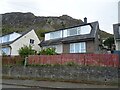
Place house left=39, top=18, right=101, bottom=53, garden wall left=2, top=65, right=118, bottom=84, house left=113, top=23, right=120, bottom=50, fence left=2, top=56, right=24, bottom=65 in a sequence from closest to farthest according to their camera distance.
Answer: garden wall left=2, top=65, right=118, bottom=84 < fence left=2, top=56, right=24, bottom=65 < house left=113, top=23, right=120, bottom=50 < house left=39, top=18, right=101, bottom=53

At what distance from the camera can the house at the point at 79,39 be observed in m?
35.8

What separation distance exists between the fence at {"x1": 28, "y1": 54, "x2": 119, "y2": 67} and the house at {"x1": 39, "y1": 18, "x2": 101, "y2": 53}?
10.6 metres

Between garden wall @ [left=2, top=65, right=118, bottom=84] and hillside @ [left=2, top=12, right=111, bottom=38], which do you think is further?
hillside @ [left=2, top=12, right=111, bottom=38]

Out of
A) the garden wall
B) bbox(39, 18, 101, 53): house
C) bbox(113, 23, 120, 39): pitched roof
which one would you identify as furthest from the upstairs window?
the garden wall

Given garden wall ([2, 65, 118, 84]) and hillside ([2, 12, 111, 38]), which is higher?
hillside ([2, 12, 111, 38])

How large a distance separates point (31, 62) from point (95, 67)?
879 cm

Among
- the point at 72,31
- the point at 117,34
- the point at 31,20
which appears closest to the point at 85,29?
the point at 72,31

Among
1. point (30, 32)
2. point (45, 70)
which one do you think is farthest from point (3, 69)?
point (30, 32)

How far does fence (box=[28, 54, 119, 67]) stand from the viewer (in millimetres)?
21975

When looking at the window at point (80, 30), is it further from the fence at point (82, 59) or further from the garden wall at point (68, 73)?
the garden wall at point (68, 73)

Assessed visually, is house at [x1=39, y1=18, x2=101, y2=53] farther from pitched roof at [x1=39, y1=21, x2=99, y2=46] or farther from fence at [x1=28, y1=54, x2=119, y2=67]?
fence at [x1=28, y1=54, x2=119, y2=67]

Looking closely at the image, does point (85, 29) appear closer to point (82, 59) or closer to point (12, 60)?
point (12, 60)

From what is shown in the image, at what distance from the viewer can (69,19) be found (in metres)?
151

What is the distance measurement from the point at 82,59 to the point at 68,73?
2102mm
